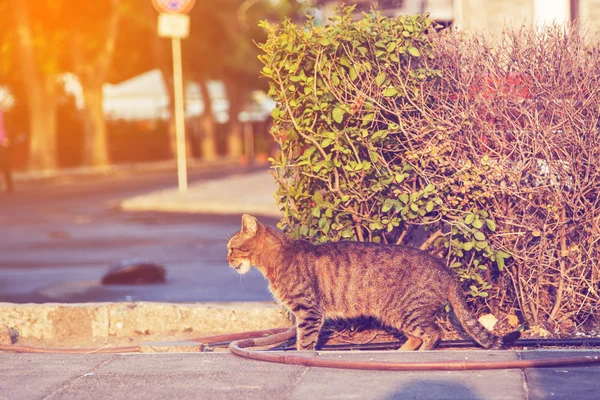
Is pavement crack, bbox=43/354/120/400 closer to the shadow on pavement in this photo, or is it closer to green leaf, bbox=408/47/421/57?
the shadow on pavement

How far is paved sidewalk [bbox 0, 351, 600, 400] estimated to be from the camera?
5.25 m

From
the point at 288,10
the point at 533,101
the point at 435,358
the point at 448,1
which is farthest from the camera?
the point at 288,10

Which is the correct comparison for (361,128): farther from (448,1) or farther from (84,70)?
(84,70)

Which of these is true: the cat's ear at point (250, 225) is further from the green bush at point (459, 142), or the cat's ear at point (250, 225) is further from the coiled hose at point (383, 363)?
the coiled hose at point (383, 363)

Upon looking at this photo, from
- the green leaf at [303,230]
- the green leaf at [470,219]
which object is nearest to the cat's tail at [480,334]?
the green leaf at [470,219]

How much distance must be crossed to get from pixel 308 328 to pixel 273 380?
140cm

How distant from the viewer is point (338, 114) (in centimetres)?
724

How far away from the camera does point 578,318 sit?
24.1ft

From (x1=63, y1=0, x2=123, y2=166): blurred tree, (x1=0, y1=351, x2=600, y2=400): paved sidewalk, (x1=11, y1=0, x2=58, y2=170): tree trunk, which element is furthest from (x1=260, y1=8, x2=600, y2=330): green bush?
(x1=63, y1=0, x2=123, y2=166): blurred tree

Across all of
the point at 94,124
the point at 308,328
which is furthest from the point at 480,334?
the point at 94,124

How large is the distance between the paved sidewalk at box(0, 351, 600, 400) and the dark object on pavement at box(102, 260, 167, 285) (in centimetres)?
479

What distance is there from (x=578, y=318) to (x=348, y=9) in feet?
8.07

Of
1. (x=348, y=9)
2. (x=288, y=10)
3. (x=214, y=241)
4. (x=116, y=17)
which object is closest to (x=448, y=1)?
(x=214, y=241)

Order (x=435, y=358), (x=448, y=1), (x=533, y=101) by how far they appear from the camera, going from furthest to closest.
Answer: (x=448, y=1)
(x=533, y=101)
(x=435, y=358)
